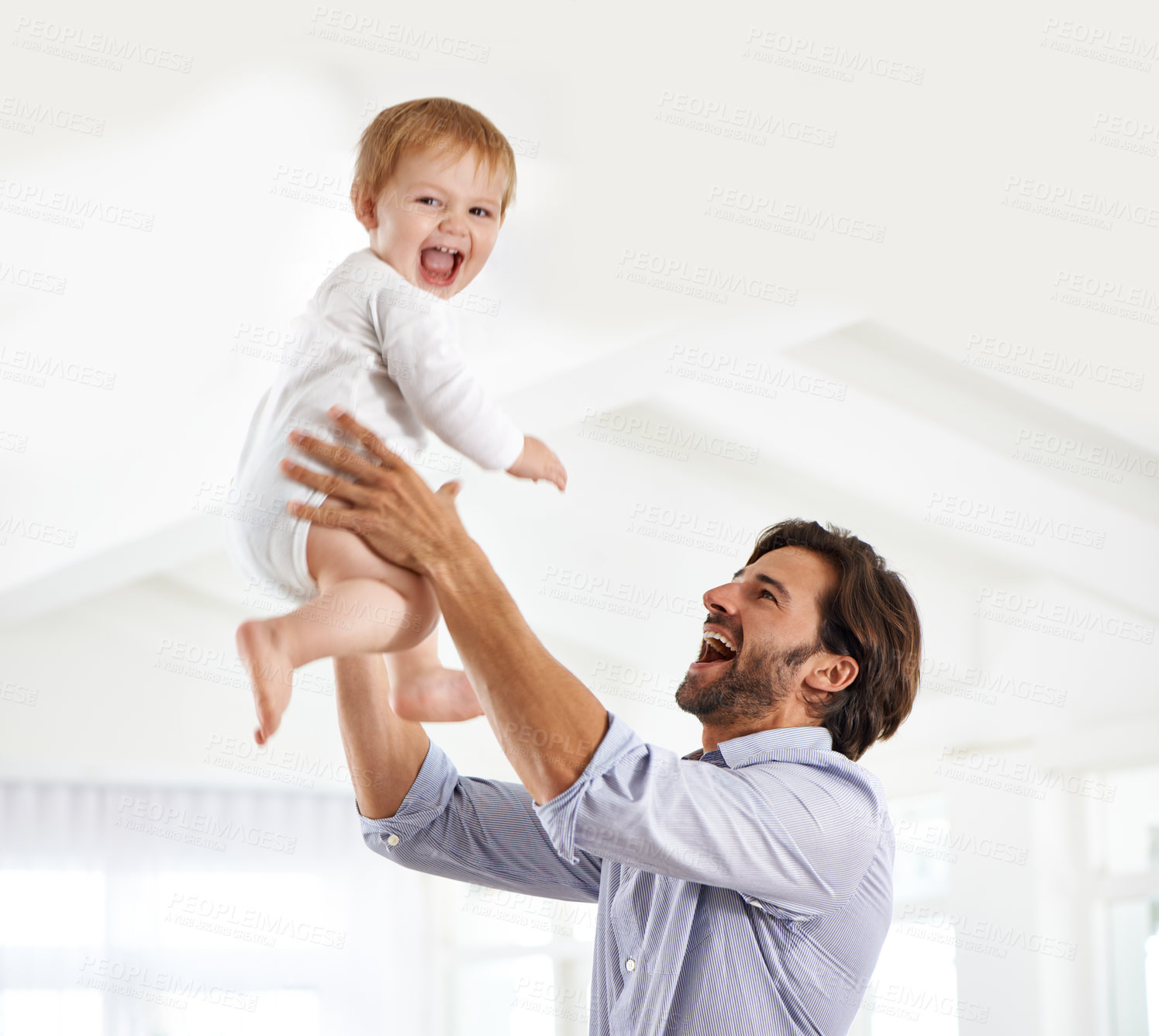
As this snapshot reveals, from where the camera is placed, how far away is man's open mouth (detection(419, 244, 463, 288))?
57.7 inches

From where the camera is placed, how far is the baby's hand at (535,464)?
1502mm

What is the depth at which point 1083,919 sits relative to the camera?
4.10 meters

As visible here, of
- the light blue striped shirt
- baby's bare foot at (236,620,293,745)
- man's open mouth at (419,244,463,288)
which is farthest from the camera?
man's open mouth at (419,244,463,288)

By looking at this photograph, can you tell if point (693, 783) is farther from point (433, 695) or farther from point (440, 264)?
point (440, 264)

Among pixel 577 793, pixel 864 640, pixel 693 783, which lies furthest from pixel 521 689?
pixel 864 640

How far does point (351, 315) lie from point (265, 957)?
526cm

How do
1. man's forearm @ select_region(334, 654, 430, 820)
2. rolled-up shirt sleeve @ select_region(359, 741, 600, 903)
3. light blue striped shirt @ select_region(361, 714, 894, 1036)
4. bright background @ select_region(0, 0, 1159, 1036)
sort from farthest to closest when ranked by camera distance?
bright background @ select_region(0, 0, 1159, 1036) < rolled-up shirt sleeve @ select_region(359, 741, 600, 903) < man's forearm @ select_region(334, 654, 430, 820) < light blue striped shirt @ select_region(361, 714, 894, 1036)

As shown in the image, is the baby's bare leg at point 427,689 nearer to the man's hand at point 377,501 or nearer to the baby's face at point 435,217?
the man's hand at point 377,501

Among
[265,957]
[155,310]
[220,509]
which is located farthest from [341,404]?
[265,957]

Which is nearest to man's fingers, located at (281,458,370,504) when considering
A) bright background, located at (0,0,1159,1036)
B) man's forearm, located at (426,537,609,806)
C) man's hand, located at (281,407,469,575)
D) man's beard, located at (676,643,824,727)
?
man's hand, located at (281,407,469,575)

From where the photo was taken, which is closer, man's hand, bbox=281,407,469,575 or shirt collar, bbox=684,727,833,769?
man's hand, bbox=281,407,469,575

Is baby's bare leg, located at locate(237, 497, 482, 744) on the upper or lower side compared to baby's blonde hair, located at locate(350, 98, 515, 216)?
lower

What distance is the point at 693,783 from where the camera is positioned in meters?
1.42

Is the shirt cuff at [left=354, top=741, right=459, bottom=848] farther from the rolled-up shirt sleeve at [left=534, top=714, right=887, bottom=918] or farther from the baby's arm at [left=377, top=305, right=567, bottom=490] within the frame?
the baby's arm at [left=377, top=305, right=567, bottom=490]
